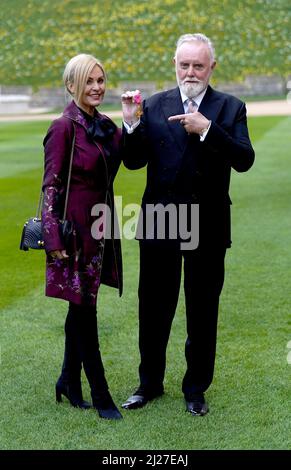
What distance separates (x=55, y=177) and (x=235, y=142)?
94cm

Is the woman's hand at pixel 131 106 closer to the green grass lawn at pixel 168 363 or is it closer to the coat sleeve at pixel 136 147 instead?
the coat sleeve at pixel 136 147

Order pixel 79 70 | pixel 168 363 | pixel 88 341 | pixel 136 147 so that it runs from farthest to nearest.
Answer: pixel 168 363 < pixel 88 341 < pixel 136 147 < pixel 79 70

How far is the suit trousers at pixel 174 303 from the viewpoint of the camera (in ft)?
19.2

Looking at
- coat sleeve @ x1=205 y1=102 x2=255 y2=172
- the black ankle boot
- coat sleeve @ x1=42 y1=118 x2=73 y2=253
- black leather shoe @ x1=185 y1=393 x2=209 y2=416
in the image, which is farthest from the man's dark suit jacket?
the black ankle boot

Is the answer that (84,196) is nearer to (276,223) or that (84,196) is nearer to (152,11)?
(276,223)

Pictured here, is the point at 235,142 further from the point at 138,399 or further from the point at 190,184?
the point at 138,399

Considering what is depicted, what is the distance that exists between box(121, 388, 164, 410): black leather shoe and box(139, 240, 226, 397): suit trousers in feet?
0.10

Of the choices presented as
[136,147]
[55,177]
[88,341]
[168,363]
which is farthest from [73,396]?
[136,147]

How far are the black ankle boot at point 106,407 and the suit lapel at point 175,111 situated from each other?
4.54 feet

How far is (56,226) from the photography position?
5.56 metres

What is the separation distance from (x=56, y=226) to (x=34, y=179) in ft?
41.1

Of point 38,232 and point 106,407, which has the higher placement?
point 38,232

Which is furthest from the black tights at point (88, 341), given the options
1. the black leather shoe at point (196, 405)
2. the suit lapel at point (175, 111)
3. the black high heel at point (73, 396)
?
the suit lapel at point (175, 111)

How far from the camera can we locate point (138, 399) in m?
6.04
